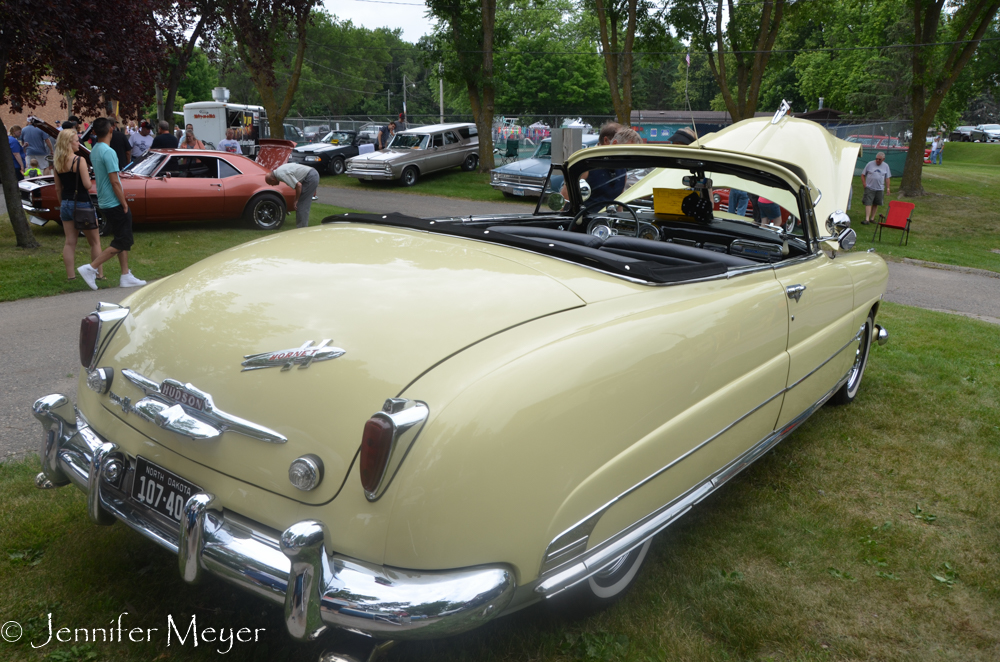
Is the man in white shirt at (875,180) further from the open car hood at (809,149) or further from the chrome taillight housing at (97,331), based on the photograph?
the chrome taillight housing at (97,331)

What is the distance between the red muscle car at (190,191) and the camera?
1084 centimetres

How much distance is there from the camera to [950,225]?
17391 mm

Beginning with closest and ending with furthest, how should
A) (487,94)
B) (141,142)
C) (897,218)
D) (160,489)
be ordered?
(160,489) < (897,218) < (141,142) < (487,94)

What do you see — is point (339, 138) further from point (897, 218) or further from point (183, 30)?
point (897, 218)

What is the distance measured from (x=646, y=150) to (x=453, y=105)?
7860 cm

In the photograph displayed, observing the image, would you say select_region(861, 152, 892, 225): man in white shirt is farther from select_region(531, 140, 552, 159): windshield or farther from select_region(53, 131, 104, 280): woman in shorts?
select_region(53, 131, 104, 280): woman in shorts

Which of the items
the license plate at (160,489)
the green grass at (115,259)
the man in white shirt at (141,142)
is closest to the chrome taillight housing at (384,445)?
the license plate at (160,489)

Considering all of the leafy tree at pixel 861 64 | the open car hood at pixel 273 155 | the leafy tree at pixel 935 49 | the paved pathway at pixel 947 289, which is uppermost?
the leafy tree at pixel 861 64

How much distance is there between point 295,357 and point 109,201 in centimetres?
663

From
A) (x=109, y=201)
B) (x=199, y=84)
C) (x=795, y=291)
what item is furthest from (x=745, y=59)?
(x=199, y=84)

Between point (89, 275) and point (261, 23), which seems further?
point (261, 23)

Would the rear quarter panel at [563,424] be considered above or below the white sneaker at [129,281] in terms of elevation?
above

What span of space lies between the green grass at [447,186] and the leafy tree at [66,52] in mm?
9596

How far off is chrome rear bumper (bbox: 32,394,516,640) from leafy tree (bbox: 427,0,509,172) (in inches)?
821
